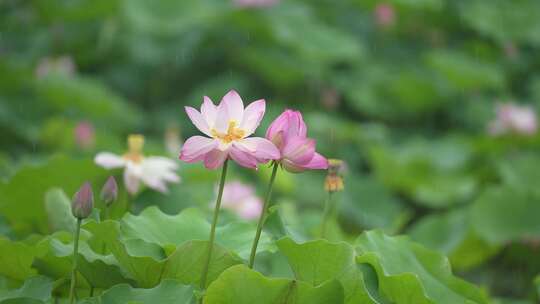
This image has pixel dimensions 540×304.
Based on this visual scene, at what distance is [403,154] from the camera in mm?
2910

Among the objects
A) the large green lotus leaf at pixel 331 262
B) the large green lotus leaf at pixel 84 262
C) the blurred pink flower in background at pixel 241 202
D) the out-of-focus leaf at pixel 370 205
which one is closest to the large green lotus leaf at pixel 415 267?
the large green lotus leaf at pixel 331 262

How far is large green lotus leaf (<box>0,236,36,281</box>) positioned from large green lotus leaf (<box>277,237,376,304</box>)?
0.30 m

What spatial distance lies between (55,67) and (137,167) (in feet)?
5.73

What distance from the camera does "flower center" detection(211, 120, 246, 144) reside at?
93cm

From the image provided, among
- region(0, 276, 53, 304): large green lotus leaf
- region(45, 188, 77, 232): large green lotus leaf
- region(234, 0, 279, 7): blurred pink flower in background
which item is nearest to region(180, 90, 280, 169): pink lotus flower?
region(0, 276, 53, 304): large green lotus leaf

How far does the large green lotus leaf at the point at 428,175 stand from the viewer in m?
2.62

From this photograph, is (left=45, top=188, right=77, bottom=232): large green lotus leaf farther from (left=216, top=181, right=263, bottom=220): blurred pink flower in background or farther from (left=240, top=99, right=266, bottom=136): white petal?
(left=216, top=181, right=263, bottom=220): blurred pink flower in background

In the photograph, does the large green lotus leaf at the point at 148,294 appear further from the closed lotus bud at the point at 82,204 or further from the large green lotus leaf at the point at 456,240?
the large green lotus leaf at the point at 456,240

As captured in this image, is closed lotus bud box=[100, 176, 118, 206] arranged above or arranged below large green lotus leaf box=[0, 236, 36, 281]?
above

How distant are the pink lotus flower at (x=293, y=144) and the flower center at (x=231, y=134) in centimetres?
3

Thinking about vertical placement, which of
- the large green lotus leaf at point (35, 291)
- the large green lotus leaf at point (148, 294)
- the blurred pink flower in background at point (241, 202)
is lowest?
the blurred pink flower in background at point (241, 202)

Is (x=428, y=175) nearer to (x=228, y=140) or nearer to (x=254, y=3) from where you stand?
(x=254, y=3)

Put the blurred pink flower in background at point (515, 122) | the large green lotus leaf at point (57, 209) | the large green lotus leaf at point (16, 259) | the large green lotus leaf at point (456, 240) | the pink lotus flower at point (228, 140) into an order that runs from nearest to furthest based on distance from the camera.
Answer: the pink lotus flower at point (228, 140)
the large green lotus leaf at point (16, 259)
the large green lotus leaf at point (57, 209)
the large green lotus leaf at point (456, 240)
the blurred pink flower in background at point (515, 122)

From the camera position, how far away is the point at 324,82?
3443mm
